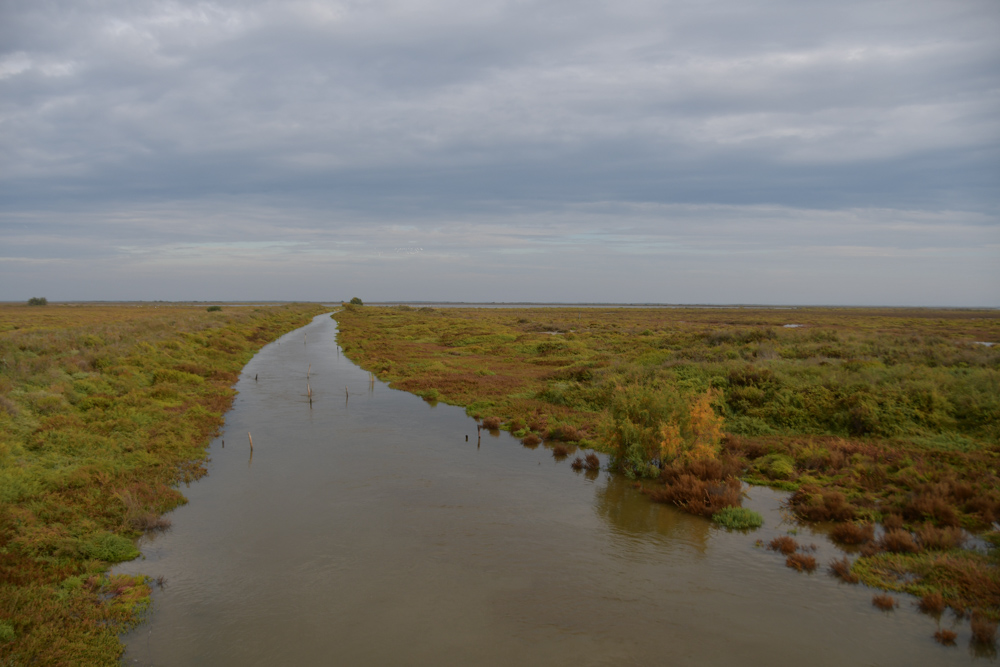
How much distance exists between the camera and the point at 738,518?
13328 millimetres

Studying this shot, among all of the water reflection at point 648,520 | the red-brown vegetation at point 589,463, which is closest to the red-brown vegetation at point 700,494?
the water reflection at point 648,520

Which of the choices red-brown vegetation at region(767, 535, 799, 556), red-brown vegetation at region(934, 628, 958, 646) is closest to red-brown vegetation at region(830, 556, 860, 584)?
red-brown vegetation at region(767, 535, 799, 556)

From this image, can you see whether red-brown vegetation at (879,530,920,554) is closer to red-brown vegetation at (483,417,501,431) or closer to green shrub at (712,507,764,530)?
green shrub at (712,507,764,530)

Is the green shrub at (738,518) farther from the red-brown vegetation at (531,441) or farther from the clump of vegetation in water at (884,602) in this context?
the red-brown vegetation at (531,441)

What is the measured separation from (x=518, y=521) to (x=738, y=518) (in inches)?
222

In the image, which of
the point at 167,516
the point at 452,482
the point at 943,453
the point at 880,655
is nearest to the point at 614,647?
the point at 880,655

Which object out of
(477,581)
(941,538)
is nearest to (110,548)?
(477,581)

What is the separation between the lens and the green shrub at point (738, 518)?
13.1 m

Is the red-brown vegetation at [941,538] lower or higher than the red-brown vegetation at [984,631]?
higher

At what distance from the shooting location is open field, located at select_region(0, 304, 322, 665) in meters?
8.52

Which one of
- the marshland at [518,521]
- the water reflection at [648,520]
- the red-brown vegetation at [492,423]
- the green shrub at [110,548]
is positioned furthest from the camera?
the red-brown vegetation at [492,423]

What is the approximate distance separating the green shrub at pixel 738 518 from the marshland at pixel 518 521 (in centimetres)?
7

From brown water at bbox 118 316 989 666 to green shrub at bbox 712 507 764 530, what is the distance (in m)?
0.36

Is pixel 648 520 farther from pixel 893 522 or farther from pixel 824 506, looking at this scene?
pixel 893 522
